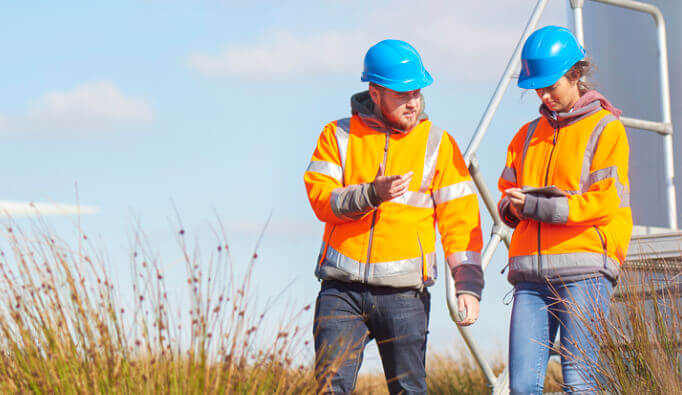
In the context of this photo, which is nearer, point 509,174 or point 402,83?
point 402,83

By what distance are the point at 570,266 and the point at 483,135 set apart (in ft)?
4.05

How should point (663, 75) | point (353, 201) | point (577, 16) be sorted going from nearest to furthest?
point (353, 201) < point (577, 16) < point (663, 75)

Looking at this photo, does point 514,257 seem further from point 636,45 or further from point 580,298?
point 636,45

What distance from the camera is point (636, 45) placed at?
20.2 feet

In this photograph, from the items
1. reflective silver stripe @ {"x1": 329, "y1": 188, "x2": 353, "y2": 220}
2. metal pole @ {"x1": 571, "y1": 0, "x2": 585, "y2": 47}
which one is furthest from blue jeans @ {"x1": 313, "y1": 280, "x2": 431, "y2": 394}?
metal pole @ {"x1": 571, "y1": 0, "x2": 585, "y2": 47}

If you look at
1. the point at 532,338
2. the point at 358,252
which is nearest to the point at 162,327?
the point at 358,252

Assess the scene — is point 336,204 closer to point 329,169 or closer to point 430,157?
point 329,169

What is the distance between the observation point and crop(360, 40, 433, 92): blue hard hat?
337 cm

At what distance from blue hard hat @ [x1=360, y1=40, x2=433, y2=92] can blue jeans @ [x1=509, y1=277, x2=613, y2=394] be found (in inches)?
37.1

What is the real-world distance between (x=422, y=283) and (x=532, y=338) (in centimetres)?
50

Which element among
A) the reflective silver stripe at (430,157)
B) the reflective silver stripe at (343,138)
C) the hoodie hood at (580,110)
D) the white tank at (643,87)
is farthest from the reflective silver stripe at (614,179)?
the white tank at (643,87)

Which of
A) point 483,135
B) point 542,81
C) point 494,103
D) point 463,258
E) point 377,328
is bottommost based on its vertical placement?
point 377,328

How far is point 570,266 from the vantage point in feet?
11.2

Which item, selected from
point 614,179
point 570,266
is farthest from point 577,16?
point 570,266
